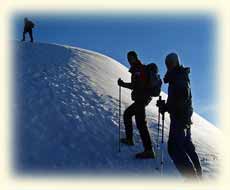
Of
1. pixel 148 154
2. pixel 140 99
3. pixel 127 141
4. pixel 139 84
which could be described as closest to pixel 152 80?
pixel 139 84

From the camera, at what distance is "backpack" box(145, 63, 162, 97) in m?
10.4

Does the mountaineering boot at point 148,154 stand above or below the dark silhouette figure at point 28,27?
below

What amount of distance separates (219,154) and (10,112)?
19.7 ft

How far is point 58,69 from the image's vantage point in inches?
672

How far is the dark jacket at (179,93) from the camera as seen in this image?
8.43 m

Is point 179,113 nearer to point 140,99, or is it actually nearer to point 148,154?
point 140,99

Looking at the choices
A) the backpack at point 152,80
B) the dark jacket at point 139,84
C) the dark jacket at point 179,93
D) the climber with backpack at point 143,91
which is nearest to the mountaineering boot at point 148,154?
the climber with backpack at point 143,91

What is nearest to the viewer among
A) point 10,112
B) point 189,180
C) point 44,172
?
point 189,180

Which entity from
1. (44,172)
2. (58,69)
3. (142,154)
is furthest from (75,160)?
(58,69)

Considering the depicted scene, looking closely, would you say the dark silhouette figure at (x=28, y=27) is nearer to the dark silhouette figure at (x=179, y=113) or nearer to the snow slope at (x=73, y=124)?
Answer: the snow slope at (x=73, y=124)

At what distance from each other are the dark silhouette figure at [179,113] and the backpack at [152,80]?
5.76 ft

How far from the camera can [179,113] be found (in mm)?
Result: 8492

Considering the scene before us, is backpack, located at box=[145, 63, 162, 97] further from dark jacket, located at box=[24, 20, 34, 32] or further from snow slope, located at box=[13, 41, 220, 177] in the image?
dark jacket, located at box=[24, 20, 34, 32]

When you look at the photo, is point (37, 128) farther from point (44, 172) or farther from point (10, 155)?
point (44, 172)
